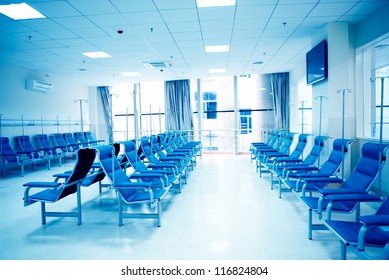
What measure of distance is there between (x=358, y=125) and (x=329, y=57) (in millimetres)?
1366

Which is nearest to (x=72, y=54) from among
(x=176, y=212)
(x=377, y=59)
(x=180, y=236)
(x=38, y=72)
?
(x=38, y=72)

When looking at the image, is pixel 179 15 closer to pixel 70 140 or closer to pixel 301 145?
pixel 301 145

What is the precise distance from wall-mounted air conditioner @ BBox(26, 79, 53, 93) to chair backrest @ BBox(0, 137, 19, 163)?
1857mm

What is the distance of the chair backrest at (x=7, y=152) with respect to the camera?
615cm

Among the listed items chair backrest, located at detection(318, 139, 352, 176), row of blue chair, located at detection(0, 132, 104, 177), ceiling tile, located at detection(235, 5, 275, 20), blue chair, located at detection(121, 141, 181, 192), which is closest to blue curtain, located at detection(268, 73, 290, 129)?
ceiling tile, located at detection(235, 5, 275, 20)

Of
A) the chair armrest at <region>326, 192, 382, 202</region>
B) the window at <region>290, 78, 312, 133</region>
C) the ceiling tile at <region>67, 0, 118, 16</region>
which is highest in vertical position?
the ceiling tile at <region>67, 0, 118, 16</region>

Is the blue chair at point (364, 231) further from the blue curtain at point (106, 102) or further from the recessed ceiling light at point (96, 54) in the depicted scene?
the blue curtain at point (106, 102)

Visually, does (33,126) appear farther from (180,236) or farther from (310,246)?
(310,246)

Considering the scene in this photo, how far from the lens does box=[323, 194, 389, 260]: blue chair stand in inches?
63.2

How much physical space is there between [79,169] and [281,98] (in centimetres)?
783

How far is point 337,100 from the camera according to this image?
4668 mm

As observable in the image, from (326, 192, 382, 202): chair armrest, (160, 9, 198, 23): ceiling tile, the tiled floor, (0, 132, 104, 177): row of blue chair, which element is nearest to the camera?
(326, 192, 382, 202): chair armrest

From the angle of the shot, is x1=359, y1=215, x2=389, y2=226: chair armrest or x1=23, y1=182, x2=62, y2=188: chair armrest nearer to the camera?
x1=359, y1=215, x2=389, y2=226: chair armrest

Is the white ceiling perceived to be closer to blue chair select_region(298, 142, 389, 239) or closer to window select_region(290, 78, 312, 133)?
window select_region(290, 78, 312, 133)
